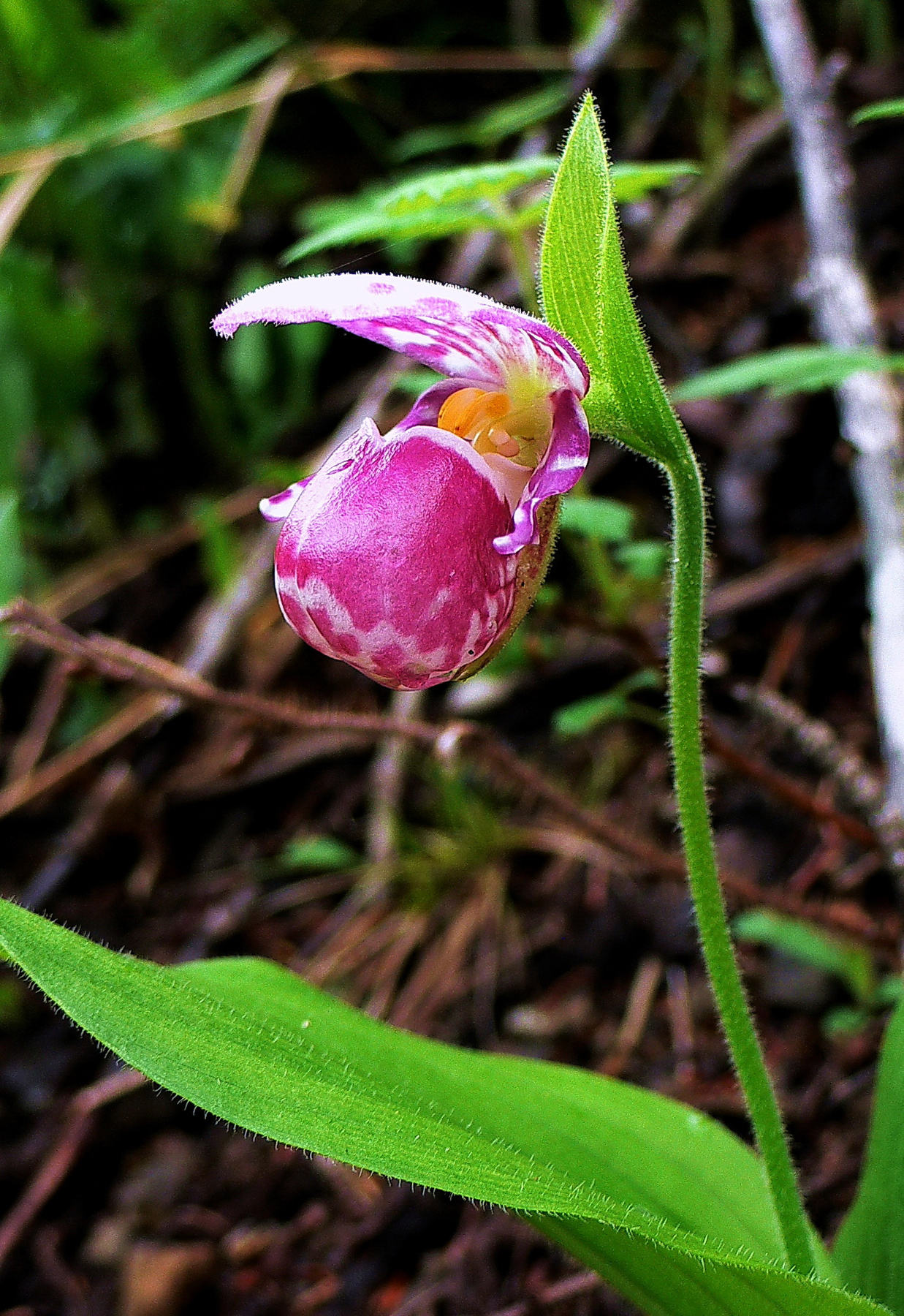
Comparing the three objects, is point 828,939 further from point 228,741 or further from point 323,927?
point 228,741

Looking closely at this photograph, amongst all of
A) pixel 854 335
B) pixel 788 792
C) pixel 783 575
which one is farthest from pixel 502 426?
pixel 783 575

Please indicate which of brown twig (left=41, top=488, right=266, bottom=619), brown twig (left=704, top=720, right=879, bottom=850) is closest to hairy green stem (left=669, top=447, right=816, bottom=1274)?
brown twig (left=704, top=720, right=879, bottom=850)

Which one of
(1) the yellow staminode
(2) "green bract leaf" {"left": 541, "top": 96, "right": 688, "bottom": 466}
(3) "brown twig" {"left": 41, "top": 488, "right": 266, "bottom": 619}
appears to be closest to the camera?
(2) "green bract leaf" {"left": 541, "top": 96, "right": 688, "bottom": 466}

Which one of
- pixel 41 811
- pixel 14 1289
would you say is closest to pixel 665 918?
pixel 14 1289

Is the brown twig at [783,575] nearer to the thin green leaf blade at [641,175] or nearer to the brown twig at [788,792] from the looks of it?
the brown twig at [788,792]

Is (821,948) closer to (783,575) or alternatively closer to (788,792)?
(788,792)

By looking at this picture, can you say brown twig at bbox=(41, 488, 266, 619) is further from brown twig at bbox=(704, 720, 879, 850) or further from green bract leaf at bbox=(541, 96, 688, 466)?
green bract leaf at bbox=(541, 96, 688, 466)
